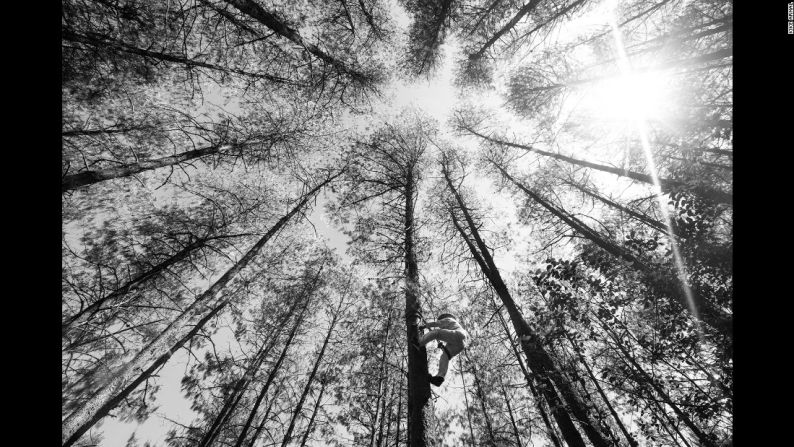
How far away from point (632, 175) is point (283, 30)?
939 centimetres

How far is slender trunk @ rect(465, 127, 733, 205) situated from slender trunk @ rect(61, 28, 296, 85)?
8416mm

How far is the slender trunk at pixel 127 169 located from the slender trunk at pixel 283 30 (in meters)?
2.98

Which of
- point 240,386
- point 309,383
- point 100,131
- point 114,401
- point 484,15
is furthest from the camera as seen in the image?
point 309,383

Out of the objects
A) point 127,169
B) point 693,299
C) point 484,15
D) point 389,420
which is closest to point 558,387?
point 693,299

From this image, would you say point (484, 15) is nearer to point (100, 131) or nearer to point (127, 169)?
point (127, 169)

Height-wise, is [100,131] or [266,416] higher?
[100,131]

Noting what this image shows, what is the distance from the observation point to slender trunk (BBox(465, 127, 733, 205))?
4.92 meters

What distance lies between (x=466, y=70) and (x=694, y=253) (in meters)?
8.21

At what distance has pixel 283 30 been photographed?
5602 mm

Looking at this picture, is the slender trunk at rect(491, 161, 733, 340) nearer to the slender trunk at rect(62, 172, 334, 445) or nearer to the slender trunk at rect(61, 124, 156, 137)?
the slender trunk at rect(62, 172, 334, 445)

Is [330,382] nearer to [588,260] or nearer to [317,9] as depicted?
[588,260]

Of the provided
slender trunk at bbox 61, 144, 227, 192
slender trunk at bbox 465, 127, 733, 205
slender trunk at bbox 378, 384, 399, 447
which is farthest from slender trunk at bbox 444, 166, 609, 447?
slender trunk at bbox 378, 384, 399, 447

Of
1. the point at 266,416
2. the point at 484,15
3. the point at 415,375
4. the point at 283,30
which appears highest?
the point at 484,15
